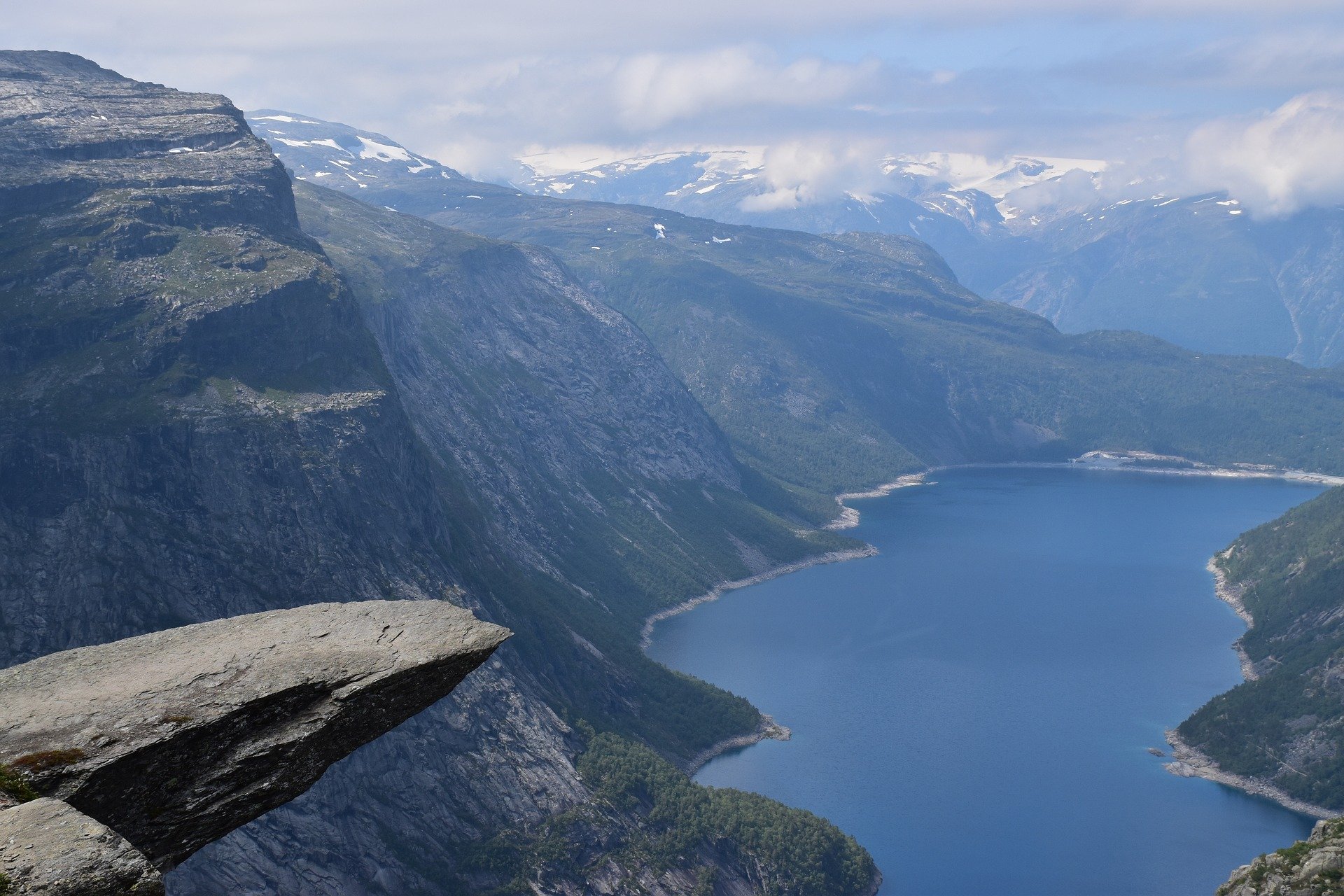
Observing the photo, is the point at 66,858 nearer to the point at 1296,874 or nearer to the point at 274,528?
the point at 1296,874

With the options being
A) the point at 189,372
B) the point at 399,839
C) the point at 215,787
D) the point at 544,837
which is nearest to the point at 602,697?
the point at 544,837

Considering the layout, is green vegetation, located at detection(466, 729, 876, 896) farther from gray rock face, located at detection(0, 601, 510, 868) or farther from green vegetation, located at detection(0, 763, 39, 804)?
green vegetation, located at detection(0, 763, 39, 804)

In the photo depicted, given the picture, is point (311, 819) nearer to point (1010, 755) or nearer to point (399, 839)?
point (399, 839)

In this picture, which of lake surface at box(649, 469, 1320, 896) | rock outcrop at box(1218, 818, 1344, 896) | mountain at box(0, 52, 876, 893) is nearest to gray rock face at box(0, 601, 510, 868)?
rock outcrop at box(1218, 818, 1344, 896)

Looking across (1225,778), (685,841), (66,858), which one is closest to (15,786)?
(66,858)

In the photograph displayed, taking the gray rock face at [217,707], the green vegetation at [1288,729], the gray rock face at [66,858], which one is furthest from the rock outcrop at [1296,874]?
the green vegetation at [1288,729]

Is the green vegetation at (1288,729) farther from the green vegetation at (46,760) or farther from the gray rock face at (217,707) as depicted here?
the green vegetation at (46,760)
